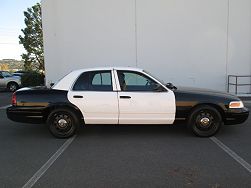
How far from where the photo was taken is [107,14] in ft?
45.1

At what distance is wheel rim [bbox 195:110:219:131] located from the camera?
6645mm

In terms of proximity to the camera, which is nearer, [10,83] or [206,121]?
[206,121]

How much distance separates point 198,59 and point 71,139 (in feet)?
28.8

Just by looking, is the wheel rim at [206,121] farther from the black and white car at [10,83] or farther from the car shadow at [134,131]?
the black and white car at [10,83]

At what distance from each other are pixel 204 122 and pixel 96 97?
236 centimetres

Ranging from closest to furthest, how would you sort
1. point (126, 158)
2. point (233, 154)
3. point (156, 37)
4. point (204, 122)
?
point (126, 158) → point (233, 154) → point (204, 122) → point (156, 37)

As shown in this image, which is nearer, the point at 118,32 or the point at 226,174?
the point at 226,174

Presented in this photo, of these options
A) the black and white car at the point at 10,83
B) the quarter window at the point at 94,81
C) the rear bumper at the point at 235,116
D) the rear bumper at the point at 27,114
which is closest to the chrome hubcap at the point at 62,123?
the rear bumper at the point at 27,114

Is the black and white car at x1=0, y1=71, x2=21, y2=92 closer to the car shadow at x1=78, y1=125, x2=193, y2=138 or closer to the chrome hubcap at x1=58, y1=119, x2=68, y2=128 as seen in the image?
the car shadow at x1=78, y1=125, x2=193, y2=138

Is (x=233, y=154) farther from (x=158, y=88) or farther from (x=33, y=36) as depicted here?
(x=33, y=36)

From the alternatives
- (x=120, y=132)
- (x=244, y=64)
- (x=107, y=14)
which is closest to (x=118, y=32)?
(x=107, y=14)

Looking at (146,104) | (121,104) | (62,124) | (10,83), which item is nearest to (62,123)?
(62,124)

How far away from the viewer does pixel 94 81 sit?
6770 mm

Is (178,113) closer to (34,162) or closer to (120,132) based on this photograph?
(120,132)
